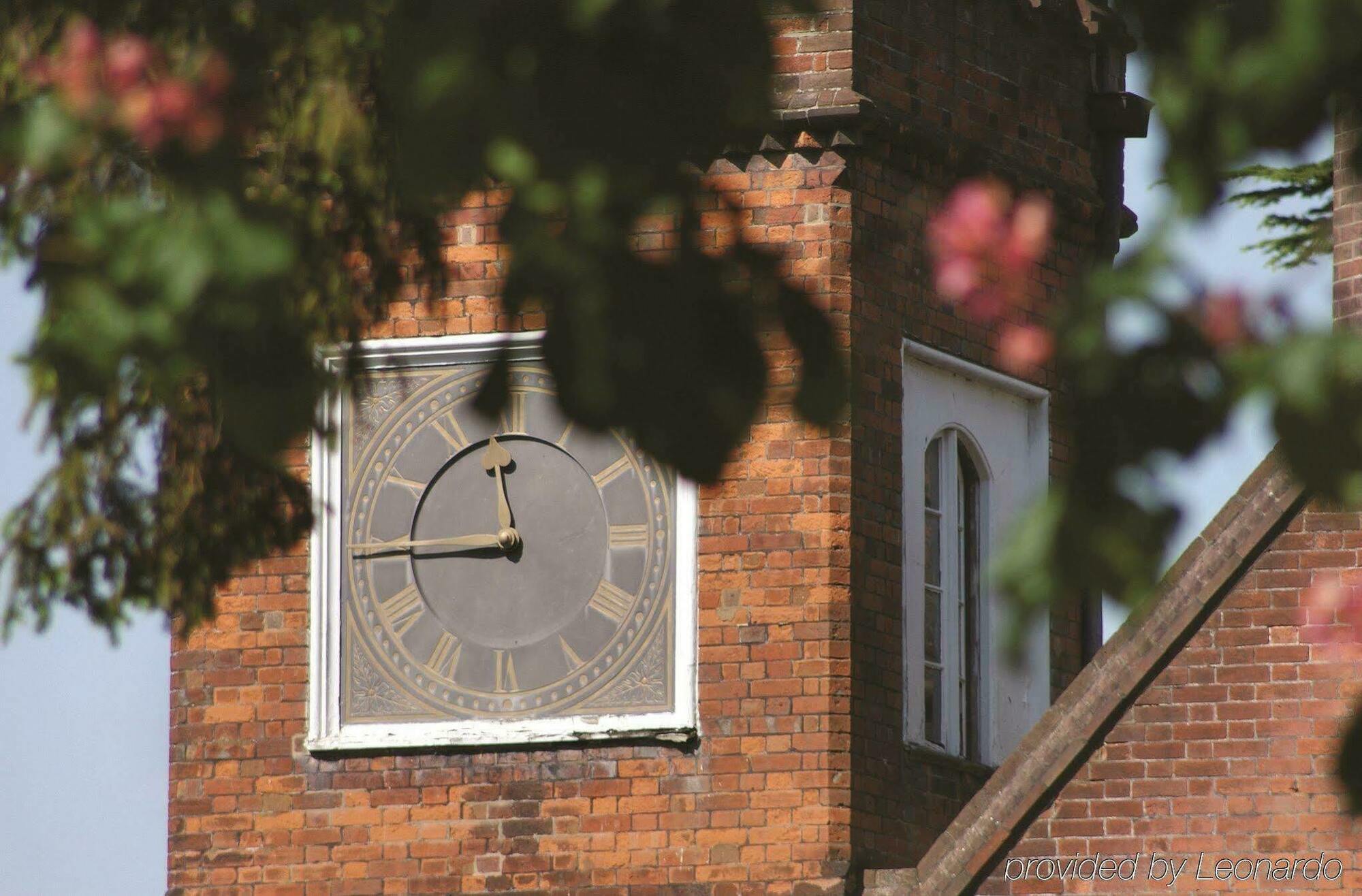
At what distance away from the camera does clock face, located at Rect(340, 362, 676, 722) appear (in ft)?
42.1

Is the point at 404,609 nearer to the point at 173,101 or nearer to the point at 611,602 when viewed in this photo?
the point at 611,602

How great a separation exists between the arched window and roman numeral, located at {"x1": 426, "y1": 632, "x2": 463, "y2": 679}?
7.73ft

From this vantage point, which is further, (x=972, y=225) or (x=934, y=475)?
(x=934, y=475)

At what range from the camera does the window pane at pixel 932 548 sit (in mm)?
13469

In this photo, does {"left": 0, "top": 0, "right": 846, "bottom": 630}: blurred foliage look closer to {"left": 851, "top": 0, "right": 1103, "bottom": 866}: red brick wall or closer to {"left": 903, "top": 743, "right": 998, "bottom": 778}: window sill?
{"left": 851, "top": 0, "right": 1103, "bottom": 866}: red brick wall

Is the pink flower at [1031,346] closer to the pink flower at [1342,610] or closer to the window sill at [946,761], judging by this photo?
the pink flower at [1342,610]

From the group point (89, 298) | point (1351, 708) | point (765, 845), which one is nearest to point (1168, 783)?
point (765, 845)

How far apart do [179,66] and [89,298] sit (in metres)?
0.39

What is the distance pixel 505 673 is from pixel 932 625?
7.34 feet

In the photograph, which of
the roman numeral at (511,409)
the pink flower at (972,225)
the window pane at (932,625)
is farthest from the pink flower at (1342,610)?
the window pane at (932,625)

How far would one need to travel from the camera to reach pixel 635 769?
12.6 meters

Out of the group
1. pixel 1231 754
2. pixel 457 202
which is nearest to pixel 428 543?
pixel 1231 754

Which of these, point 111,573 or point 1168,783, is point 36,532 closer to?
point 111,573

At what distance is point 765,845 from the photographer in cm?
1237
